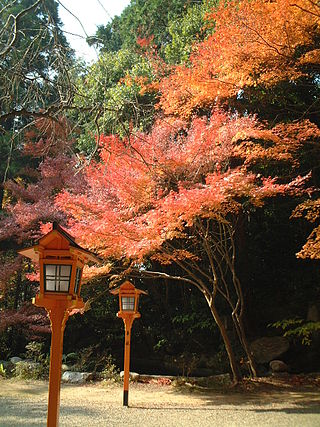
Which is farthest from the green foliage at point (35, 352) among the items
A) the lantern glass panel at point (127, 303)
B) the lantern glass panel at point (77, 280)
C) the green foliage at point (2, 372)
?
the lantern glass panel at point (77, 280)

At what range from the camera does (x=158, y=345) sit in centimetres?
1134

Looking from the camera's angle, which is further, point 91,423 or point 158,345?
point 158,345

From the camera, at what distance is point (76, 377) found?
905 cm

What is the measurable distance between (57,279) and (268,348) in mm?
8336

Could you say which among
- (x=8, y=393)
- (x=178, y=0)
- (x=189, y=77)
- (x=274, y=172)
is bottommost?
(x=8, y=393)

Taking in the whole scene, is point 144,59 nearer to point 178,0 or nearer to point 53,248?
point 178,0

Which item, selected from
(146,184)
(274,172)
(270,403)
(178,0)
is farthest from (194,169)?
(178,0)

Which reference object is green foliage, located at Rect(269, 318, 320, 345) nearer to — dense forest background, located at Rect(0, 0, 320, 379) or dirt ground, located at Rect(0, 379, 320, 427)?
dense forest background, located at Rect(0, 0, 320, 379)

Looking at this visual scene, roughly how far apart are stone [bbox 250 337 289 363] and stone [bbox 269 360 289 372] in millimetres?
307

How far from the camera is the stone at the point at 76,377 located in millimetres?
8933

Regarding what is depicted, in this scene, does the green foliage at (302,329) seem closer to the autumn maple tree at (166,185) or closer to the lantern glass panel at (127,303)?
the autumn maple tree at (166,185)

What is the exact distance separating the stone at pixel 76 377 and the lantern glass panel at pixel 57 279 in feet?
22.7

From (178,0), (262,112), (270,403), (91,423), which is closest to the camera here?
(91,423)

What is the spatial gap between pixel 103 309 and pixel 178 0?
29.8 ft
